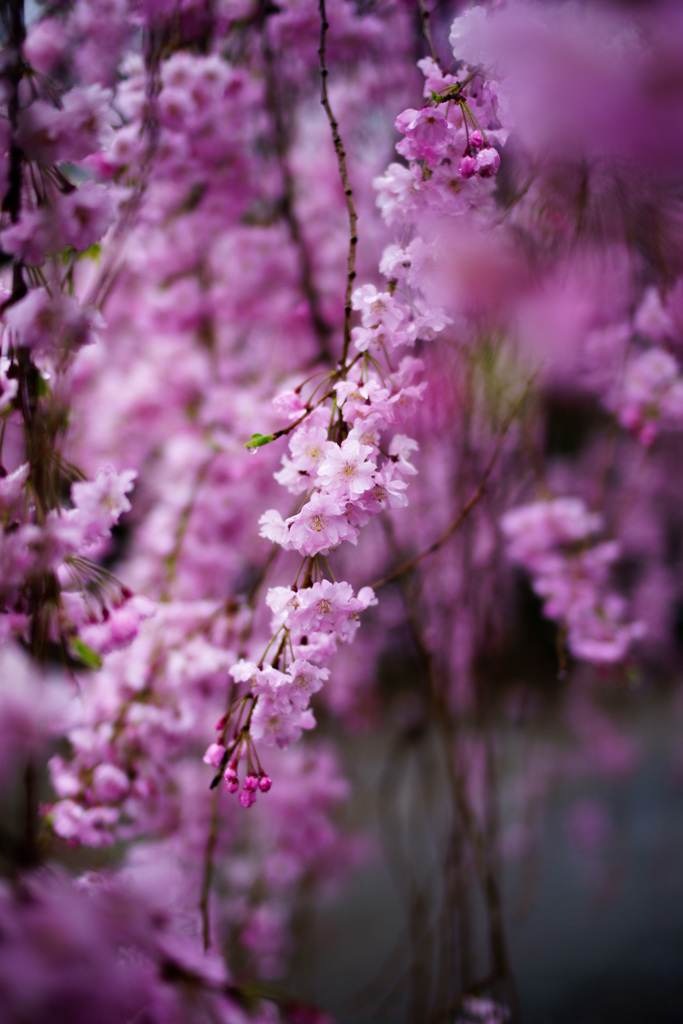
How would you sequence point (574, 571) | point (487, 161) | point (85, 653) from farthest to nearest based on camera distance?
point (574, 571) < point (85, 653) < point (487, 161)

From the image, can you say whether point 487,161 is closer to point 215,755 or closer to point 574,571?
point 215,755

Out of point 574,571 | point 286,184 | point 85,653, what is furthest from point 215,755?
point 286,184

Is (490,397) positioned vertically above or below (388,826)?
above

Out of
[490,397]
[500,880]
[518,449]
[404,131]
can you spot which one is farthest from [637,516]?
[404,131]

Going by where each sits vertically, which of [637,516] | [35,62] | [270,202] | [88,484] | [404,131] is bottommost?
[88,484]

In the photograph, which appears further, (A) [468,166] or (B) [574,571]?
(B) [574,571]

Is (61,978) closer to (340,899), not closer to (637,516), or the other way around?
(340,899)

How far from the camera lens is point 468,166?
22.1 inches

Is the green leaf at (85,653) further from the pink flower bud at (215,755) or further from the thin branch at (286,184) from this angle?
the thin branch at (286,184)

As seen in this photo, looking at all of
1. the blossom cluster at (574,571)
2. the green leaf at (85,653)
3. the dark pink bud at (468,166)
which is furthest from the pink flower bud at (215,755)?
the blossom cluster at (574,571)

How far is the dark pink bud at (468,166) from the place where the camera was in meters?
0.56

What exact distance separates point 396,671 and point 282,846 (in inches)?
66.4

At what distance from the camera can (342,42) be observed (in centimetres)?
115

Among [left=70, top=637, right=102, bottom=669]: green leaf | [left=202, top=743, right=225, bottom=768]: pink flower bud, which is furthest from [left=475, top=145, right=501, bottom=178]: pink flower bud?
[left=70, top=637, right=102, bottom=669]: green leaf
